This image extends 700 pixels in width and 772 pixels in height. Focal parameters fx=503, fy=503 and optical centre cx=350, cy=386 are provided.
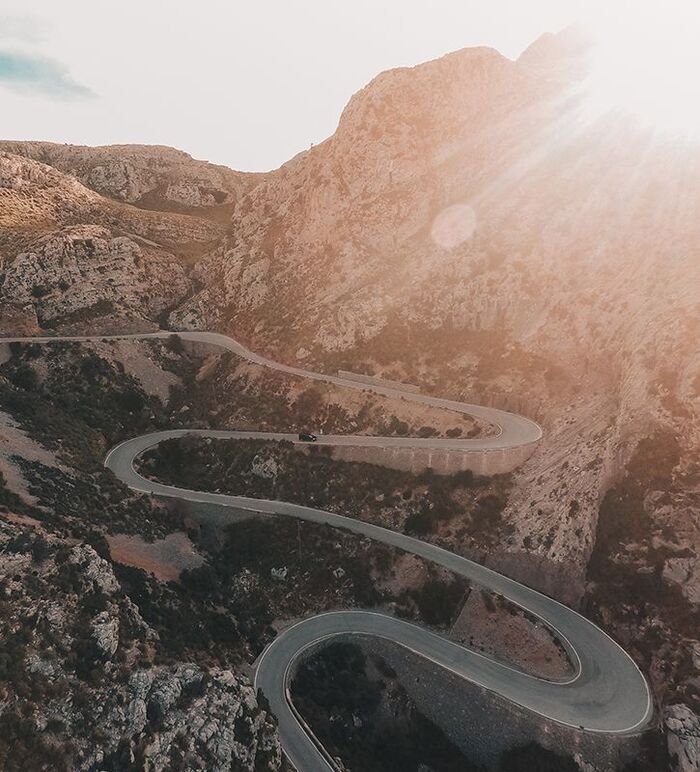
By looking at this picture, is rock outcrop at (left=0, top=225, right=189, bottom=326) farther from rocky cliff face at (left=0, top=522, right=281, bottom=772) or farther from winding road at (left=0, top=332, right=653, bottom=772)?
rocky cliff face at (left=0, top=522, right=281, bottom=772)

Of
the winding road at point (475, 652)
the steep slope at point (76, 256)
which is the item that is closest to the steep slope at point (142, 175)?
the steep slope at point (76, 256)

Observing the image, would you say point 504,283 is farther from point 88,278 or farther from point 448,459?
point 88,278

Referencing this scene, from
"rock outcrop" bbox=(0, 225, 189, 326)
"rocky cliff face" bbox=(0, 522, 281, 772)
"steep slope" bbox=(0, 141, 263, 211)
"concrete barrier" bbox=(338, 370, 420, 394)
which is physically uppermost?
"steep slope" bbox=(0, 141, 263, 211)

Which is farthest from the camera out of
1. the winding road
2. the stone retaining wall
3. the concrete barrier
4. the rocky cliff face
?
the concrete barrier

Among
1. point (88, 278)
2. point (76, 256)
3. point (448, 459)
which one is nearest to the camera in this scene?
point (448, 459)

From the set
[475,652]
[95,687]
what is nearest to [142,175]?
[95,687]

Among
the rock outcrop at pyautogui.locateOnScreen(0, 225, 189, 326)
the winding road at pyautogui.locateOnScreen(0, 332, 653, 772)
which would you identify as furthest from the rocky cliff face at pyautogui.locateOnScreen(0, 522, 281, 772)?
the rock outcrop at pyautogui.locateOnScreen(0, 225, 189, 326)

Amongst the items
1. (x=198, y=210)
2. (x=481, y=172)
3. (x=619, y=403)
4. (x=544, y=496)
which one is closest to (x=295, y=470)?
(x=544, y=496)
